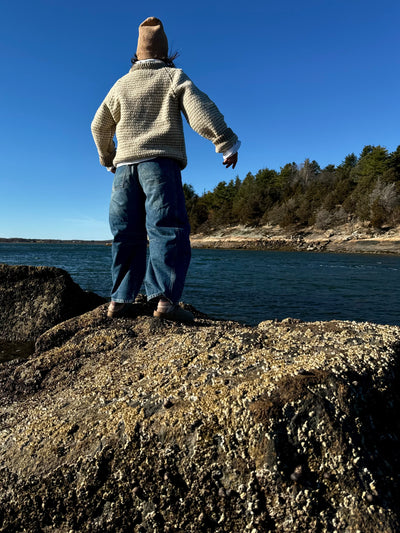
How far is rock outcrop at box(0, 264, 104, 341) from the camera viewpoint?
416cm

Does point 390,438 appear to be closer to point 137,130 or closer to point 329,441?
point 329,441

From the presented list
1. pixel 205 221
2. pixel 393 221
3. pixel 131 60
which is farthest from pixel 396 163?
pixel 131 60

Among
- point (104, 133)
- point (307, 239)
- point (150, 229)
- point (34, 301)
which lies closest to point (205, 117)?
point (150, 229)

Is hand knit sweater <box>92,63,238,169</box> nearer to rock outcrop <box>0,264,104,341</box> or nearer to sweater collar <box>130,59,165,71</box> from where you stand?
sweater collar <box>130,59,165,71</box>

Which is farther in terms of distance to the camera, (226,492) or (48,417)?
(48,417)

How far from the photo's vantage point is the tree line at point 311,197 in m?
51.1

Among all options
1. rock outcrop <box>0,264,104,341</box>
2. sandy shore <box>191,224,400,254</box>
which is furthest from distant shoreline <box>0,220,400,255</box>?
rock outcrop <box>0,264,104,341</box>

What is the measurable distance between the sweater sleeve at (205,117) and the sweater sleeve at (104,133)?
82cm

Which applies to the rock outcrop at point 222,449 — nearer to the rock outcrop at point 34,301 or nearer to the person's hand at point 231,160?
the person's hand at point 231,160

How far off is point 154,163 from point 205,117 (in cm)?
58

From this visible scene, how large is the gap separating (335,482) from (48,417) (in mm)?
1389

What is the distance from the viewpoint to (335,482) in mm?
1325

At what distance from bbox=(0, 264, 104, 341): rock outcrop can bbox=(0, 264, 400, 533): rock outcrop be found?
2.35 m

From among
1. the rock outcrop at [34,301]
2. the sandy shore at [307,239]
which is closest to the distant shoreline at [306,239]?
the sandy shore at [307,239]
